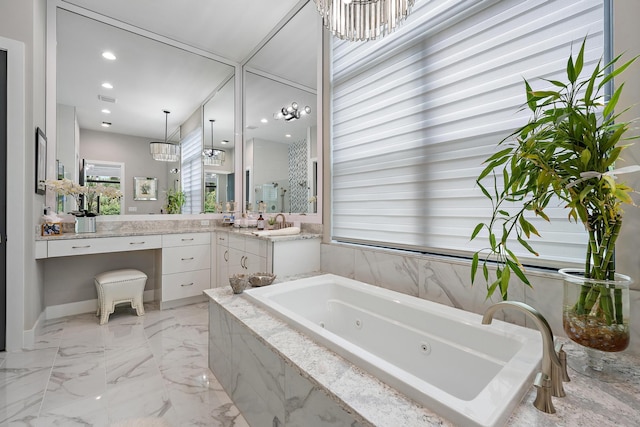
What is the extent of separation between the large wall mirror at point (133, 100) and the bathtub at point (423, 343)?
8.18 ft

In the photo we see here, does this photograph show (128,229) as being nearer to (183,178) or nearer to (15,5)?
(183,178)

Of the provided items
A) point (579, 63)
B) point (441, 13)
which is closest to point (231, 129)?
point (441, 13)

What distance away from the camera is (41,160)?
2.59 meters

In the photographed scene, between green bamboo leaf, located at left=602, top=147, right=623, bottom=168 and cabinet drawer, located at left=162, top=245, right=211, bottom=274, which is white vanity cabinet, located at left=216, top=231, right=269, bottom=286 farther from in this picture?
green bamboo leaf, located at left=602, top=147, right=623, bottom=168

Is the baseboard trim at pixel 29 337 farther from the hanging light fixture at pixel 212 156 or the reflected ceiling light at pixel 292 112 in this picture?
the reflected ceiling light at pixel 292 112

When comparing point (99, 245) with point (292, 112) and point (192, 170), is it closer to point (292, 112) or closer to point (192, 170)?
point (192, 170)

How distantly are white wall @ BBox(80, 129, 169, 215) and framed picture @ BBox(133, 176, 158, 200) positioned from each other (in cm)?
4

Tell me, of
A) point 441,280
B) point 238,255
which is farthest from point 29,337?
point 441,280

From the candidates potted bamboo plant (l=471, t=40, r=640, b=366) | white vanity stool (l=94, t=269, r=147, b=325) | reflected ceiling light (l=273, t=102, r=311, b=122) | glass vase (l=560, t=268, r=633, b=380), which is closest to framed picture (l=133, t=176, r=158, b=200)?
white vanity stool (l=94, t=269, r=147, b=325)

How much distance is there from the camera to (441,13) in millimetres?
1809

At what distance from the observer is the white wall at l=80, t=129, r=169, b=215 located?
3.18 m

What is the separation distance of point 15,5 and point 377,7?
291cm

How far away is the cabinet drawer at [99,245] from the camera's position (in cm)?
259

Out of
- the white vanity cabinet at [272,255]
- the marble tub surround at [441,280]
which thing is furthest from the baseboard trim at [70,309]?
the marble tub surround at [441,280]
